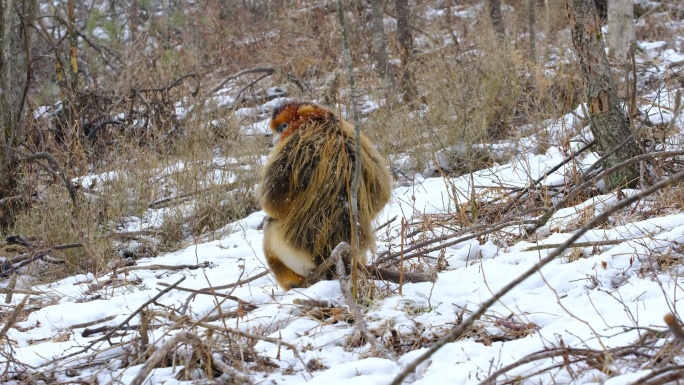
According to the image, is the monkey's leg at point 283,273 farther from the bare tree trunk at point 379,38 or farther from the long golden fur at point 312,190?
the bare tree trunk at point 379,38

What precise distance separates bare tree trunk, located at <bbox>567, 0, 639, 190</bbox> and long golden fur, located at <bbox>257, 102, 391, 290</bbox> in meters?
1.66

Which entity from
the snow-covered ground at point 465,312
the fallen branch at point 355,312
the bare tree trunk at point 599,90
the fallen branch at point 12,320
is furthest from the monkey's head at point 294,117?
the bare tree trunk at point 599,90

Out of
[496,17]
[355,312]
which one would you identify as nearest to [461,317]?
[355,312]

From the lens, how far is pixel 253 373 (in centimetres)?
251

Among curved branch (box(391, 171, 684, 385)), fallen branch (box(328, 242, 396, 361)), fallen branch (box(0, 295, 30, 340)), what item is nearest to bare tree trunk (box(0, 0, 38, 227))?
fallen branch (box(0, 295, 30, 340))

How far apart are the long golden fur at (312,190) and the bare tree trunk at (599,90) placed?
1661 mm

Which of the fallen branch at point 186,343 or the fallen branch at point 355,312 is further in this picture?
the fallen branch at point 355,312

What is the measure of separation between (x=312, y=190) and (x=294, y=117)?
1.58ft

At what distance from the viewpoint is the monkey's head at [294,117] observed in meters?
3.53

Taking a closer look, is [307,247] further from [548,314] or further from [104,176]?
[104,176]

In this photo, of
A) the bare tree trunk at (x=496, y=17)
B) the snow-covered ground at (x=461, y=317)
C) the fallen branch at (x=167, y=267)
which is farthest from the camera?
the bare tree trunk at (x=496, y=17)

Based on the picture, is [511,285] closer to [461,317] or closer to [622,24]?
[461,317]

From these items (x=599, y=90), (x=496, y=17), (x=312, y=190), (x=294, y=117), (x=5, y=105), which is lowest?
(x=312, y=190)

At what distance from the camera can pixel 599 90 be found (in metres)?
4.22
